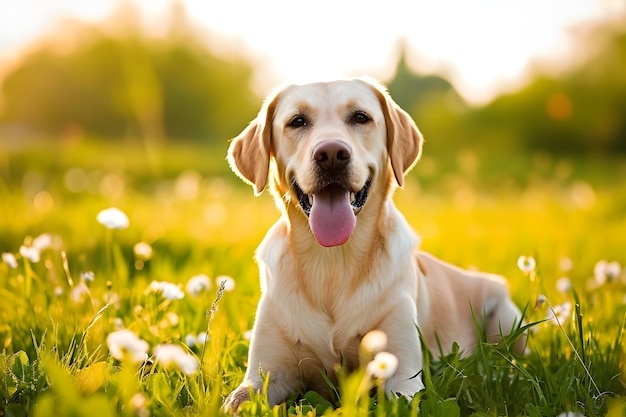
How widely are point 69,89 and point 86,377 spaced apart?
20.9 metres

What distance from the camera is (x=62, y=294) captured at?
13.6 ft

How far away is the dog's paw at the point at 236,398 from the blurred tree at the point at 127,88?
1942 centimetres

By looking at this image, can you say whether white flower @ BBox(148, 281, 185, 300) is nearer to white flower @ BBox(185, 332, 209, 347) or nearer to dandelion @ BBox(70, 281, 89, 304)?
white flower @ BBox(185, 332, 209, 347)

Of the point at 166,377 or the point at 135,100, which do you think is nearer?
the point at 166,377

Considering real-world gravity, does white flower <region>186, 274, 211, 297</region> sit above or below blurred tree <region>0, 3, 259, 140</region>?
above

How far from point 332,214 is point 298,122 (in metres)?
0.53

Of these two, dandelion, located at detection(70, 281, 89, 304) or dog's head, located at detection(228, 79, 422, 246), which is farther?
dandelion, located at detection(70, 281, 89, 304)

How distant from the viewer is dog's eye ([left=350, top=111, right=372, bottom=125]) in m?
3.50

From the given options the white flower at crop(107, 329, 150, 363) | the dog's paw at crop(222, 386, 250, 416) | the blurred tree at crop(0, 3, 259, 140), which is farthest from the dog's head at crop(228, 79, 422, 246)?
the blurred tree at crop(0, 3, 259, 140)

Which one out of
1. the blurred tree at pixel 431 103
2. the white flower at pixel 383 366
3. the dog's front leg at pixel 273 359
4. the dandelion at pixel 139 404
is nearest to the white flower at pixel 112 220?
the dog's front leg at pixel 273 359

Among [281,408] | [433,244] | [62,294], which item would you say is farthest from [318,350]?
[433,244]

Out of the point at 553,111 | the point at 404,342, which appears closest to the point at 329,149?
the point at 404,342

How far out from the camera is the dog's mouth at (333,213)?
10.8ft

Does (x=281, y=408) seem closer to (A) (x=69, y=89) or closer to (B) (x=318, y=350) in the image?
(B) (x=318, y=350)
